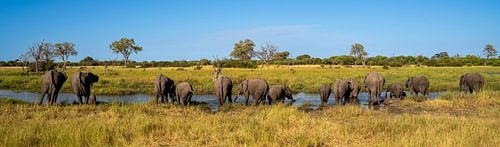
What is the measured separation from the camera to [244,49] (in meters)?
102

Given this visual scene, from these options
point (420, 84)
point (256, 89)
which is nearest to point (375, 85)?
point (256, 89)

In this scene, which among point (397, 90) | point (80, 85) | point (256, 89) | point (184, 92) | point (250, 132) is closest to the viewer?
point (250, 132)

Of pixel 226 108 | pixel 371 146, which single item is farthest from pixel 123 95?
pixel 371 146

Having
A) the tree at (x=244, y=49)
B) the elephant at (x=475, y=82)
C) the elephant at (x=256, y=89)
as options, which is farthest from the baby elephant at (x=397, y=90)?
the tree at (x=244, y=49)

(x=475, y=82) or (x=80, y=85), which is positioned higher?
(x=80, y=85)

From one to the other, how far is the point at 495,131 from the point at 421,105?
26.5ft

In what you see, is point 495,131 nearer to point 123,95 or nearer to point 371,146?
point 371,146

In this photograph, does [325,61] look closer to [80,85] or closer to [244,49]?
[244,49]

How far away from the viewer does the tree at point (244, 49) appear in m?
102

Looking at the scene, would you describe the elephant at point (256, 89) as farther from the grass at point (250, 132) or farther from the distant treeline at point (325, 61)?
the distant treeline at point (325, 61)

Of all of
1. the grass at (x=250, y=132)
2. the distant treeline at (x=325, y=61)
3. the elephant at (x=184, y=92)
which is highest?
the distant treeline at (x=325, y=61)

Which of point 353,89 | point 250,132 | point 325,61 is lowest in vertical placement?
point 250,132

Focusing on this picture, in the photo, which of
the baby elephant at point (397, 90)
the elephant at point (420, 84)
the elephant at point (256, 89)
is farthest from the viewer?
the elephant at point (420, 84)

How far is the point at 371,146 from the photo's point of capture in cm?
791
